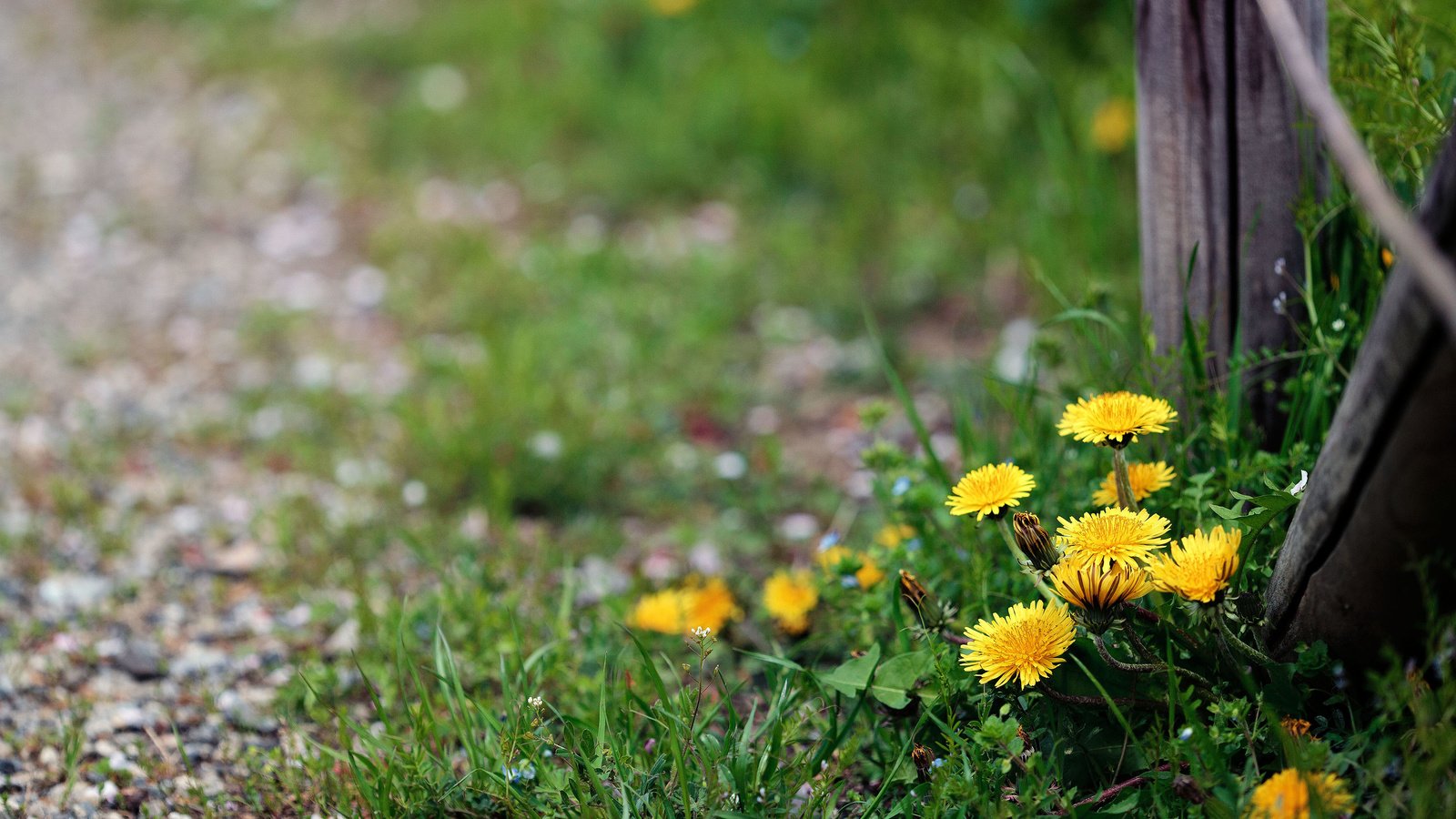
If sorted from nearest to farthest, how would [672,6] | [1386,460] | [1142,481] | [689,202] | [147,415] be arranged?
1. [1386,460]
2. [1142,481]
3. [147,415]
4. [689,202]
5. [672,6]

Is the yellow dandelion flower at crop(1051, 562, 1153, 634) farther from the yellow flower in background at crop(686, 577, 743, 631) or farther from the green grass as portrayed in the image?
the yellow flower in background at crop(686, 577, 743, 631)

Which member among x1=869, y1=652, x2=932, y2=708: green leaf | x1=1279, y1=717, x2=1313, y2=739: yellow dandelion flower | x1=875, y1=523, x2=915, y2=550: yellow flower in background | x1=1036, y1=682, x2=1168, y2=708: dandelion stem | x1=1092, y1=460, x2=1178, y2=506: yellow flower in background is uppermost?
x1=1092, y1=460, x2=1178, y2=506: yellow flower in background

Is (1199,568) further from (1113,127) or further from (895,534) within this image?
(1113,127)

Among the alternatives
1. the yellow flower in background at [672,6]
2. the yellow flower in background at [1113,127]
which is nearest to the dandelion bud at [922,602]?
the yellow flower in background at [1113,127]

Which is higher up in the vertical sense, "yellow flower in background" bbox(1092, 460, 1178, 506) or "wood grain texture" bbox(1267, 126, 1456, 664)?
"wood grain texture" bbox(1267, 126, 1456, 664)

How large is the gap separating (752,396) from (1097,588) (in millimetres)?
1940

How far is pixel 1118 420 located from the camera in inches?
57.9

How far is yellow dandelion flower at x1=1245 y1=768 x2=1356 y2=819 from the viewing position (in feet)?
4.00

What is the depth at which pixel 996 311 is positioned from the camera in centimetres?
336

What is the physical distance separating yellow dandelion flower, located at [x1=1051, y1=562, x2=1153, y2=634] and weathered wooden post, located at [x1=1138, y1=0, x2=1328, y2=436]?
0.61 m

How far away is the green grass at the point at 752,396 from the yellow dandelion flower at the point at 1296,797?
1.1 inches

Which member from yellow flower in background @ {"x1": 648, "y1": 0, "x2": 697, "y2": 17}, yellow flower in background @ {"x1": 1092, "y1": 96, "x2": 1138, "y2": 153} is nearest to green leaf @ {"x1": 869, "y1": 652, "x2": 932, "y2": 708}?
yellow flower in background @ {"x1": 1092, "y1": 96, "x2": 1138, "y2": 153}

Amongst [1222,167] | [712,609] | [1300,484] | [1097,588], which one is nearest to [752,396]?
[712,609]

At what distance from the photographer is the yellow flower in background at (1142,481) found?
63.6 inches
